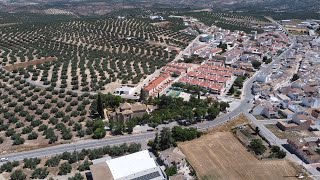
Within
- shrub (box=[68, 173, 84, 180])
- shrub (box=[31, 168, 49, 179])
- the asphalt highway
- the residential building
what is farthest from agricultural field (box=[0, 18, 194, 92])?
the residential building

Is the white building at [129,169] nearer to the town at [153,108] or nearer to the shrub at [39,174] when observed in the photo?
the town at [153,108]

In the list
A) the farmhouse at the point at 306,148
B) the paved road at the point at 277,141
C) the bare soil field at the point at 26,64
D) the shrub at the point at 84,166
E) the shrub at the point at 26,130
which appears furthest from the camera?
the bare soil field at the point at 26,64

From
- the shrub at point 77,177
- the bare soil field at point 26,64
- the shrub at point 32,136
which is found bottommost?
the shrub at point 77,177

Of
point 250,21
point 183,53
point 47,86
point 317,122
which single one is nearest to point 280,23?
point 250,21

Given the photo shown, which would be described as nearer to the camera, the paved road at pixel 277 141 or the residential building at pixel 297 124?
the paved road at pixel 277 141

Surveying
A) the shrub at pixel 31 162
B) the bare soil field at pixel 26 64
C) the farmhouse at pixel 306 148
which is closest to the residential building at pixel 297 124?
the farmhouse at pixel 306 148

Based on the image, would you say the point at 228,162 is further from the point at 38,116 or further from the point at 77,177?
the point at 38,116
